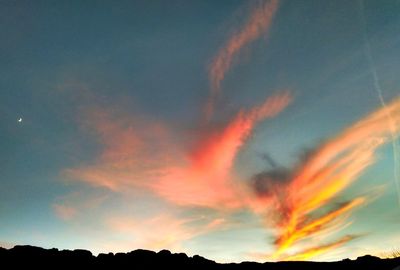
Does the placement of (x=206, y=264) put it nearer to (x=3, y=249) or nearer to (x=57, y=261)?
(x=57, y=261)

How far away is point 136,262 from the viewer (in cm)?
2603

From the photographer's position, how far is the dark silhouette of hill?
24047mm

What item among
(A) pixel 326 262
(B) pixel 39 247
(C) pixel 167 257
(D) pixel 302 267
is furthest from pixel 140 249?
(A) pixel 326 262

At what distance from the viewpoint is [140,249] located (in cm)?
2711

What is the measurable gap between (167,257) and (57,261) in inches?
270

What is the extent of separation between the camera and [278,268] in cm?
2647

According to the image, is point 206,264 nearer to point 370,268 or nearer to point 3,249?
point 370,268

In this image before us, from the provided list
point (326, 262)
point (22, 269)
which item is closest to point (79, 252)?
point (22, 269)

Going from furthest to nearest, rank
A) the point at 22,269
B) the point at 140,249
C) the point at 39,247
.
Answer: the point at 140,249, the point at 39,247, the point at 22,269

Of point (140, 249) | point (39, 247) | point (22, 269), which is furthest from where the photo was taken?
point (140, 249)

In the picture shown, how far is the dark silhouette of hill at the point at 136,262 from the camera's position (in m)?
24.0

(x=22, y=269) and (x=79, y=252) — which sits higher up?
(x=79, y=252)

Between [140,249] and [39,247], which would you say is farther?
[140,249]

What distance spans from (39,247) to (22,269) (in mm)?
2323
